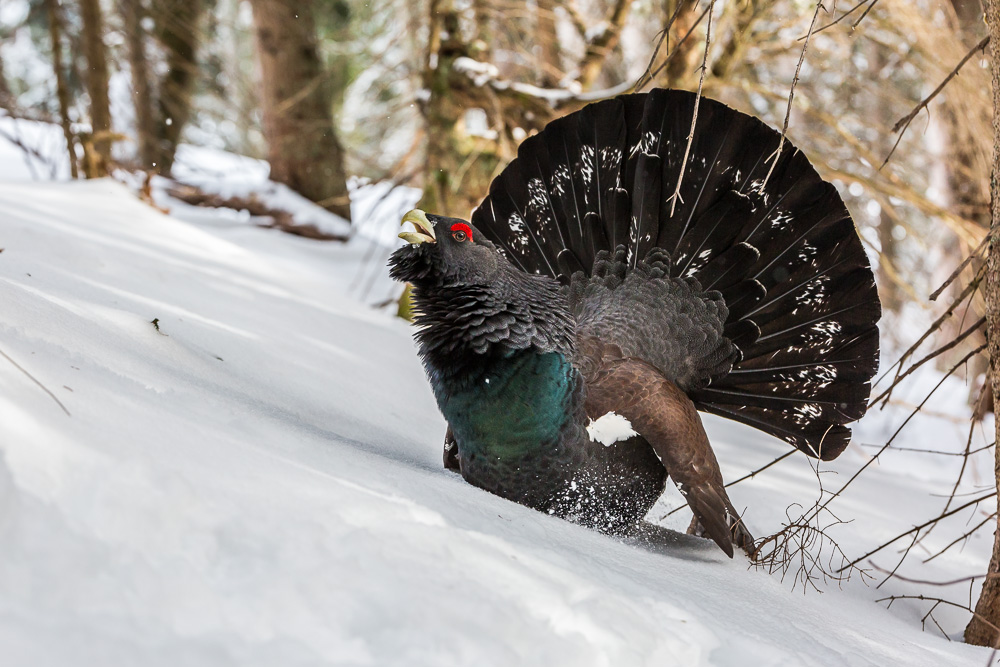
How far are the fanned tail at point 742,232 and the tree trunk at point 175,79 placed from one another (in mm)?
7376

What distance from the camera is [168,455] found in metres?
1.56

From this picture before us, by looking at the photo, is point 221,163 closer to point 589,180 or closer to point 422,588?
point 589,180

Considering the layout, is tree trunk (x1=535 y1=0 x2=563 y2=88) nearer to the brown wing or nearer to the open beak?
the open beak

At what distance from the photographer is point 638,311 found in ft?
10.9

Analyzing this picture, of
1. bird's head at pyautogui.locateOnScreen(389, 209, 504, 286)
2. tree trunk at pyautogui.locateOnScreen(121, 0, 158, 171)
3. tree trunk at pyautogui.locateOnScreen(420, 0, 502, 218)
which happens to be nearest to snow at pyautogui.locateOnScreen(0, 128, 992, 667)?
bird's head at pyautogui.locateOnScreen(389, 209, 504, 286)

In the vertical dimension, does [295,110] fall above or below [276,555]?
above

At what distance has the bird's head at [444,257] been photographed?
2.77 metres

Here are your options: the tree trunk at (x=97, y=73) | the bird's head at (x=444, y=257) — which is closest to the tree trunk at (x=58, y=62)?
the tree trunk at (x=97, y=73)

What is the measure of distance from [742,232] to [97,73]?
6205 mm

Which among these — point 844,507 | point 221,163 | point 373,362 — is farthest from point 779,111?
point 221,163

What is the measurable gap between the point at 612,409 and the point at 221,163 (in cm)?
1319

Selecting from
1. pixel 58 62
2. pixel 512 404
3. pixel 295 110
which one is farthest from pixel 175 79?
pixel 512 404

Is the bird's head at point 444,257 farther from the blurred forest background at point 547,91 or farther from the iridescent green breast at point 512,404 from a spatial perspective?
the blurred forest background at point 547,91

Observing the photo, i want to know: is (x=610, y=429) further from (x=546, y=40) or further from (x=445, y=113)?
(x=546, y=40)
